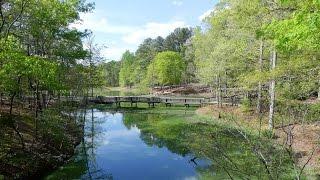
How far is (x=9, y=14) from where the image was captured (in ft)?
71.1

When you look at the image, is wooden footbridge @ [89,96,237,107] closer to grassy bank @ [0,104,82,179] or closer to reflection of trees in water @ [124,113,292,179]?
reflection of trees in water @ [124,113,292,179]

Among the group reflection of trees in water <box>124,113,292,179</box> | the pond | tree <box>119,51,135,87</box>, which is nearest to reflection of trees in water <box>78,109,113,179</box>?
the pond

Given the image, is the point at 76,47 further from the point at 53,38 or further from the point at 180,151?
the point at 180,151

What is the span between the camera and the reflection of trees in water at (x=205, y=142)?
58.4 feet

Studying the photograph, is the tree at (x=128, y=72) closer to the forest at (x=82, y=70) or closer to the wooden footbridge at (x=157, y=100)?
the wooden footbridge at (x=157, y=100)

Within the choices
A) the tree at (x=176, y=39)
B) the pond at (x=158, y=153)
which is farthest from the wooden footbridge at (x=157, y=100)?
the tree at (x=176, y=39)

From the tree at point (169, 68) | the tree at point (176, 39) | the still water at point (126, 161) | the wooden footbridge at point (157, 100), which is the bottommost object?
the still water at point (126, 161)

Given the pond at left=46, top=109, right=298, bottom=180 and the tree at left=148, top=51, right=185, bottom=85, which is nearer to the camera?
the pond at left=46, top=109, right=298, bottom=180

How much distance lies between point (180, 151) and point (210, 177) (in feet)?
24.0

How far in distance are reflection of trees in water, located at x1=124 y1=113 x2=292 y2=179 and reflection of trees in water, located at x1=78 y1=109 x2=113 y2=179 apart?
12.5 feet

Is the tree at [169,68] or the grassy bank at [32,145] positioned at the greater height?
the tree at [169,68]

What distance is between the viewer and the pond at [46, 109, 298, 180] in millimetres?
19953

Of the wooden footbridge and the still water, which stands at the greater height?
the wooden footbridge

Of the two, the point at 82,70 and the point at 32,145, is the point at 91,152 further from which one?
the point at 82,70
